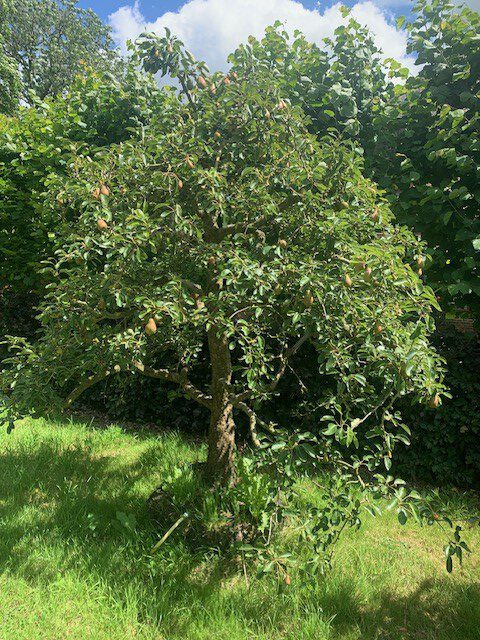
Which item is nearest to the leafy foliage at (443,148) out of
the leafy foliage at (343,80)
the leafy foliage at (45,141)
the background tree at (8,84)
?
the leafy foliage at (343,80)

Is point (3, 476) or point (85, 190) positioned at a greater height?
point (85, 190)

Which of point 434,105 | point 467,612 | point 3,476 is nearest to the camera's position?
point 467,612

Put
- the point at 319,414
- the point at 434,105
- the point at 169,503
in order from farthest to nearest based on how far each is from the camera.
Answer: the point at 319,414
the point at 434,105
the point at 169,503

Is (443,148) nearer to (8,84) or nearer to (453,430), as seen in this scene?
(453,430)

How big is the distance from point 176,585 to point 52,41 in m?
24.8

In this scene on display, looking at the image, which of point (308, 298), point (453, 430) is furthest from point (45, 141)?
point (453, 430)

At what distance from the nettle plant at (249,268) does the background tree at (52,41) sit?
20414 millimetres

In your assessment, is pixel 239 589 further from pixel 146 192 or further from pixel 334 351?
pixel 146 192

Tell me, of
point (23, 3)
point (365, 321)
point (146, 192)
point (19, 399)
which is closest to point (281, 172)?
point (146, 192)

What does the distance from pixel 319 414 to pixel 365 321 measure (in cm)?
268

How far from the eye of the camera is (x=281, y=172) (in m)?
2.50

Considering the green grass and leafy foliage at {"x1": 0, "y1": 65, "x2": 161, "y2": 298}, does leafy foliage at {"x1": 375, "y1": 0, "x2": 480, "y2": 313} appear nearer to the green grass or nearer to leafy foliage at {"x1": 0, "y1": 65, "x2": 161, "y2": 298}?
the green grass

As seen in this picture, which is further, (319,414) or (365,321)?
(319,414)

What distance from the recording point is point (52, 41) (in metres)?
20.6
